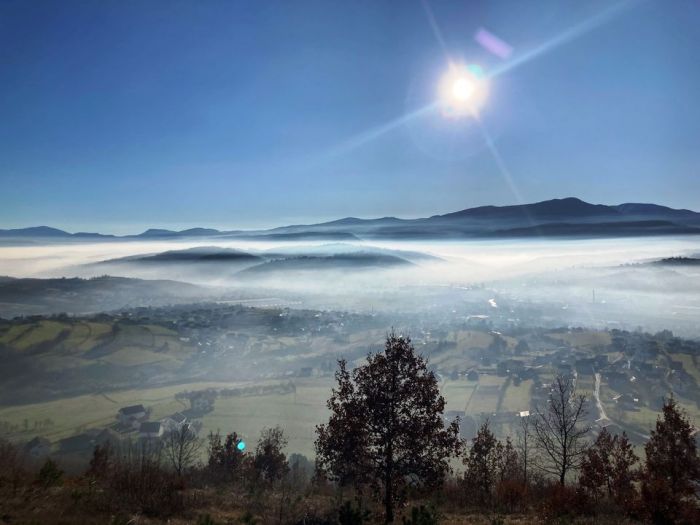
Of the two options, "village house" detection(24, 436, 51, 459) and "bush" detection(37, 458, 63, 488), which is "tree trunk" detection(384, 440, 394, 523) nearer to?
"bush" detection(37, 458, 63, 488)

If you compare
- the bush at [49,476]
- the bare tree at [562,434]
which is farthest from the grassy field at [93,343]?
the bush at [49,476]

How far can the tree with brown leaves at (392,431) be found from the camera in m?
12.6

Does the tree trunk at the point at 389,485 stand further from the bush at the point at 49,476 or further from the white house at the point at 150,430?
the white house at the point at 150,430

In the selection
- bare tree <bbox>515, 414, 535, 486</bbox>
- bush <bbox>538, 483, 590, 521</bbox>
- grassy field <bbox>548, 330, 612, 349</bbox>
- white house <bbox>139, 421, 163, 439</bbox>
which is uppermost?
bush <bbox>538, 483, 590, 521</bbox>

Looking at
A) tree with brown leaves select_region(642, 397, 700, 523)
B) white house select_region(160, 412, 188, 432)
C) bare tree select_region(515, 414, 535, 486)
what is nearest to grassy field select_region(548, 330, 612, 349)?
bare tree select_region(515, 414, 535, 486)

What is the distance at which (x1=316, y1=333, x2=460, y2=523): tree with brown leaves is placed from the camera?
12.6m

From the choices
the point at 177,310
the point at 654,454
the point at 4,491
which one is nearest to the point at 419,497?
the point at 654,454

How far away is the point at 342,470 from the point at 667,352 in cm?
9205

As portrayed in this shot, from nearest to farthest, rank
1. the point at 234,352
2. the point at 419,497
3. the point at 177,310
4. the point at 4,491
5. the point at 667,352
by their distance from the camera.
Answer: the point at 4,491 → the point at 419,497 → the point at 667,352 → the point at 234,352 → the point at 177,310

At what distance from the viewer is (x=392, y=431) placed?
12703 millimetres

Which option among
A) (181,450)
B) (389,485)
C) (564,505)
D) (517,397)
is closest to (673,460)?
(564,505)

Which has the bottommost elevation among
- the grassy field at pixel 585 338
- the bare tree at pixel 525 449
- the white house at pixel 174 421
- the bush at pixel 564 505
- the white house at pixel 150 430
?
the grassy field at pixel 585 338

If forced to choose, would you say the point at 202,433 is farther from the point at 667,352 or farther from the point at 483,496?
the point at 667,352

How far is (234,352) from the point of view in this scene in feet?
310
